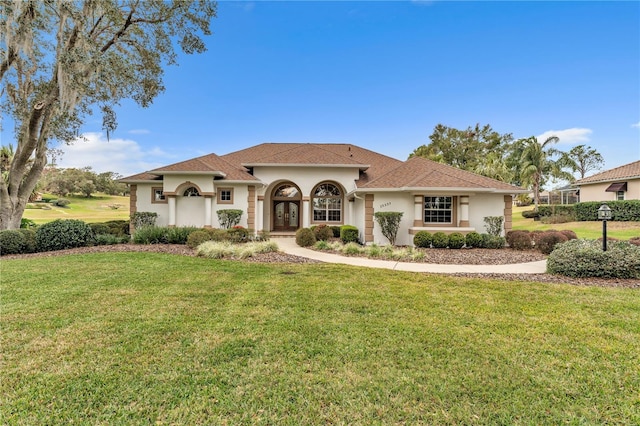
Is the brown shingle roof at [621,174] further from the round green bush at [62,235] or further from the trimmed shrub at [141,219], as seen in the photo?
the round green bush at [62,235]

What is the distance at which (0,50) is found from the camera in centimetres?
1080

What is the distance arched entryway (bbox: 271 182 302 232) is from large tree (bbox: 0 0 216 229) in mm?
8908

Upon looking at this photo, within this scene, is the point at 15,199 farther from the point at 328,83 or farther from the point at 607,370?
the point at 607,370

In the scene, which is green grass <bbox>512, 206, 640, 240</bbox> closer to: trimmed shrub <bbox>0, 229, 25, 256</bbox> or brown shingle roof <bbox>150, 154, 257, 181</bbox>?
brown shingle roof <bbox>150, 154, 257, 181</bbox>

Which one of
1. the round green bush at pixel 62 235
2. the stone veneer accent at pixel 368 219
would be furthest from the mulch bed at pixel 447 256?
the stone veneer accent at pixel 368 219

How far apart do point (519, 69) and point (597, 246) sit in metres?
10.8

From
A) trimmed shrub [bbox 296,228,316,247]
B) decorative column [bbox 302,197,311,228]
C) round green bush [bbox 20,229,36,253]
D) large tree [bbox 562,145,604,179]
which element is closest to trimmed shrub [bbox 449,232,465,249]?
trimmed shrub [bbox 296,228,316,247]

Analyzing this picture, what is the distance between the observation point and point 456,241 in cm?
1207

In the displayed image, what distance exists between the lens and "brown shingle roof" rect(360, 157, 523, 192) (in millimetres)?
12758

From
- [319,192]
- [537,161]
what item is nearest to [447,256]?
[319,192]

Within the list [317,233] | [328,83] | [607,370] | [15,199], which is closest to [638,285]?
[607,370]

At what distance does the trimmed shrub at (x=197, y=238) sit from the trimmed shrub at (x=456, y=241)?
10644 mm

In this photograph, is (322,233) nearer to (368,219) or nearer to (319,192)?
(368,219)

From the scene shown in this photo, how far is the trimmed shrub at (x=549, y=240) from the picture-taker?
1086 centimetres
